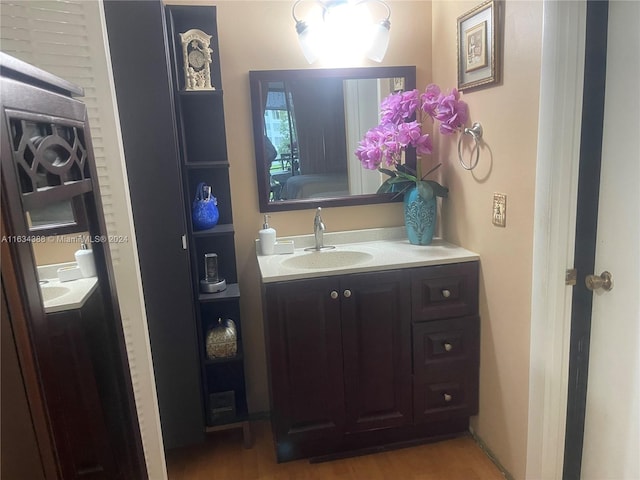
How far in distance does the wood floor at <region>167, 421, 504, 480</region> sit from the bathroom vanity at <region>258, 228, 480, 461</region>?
0.07 metres

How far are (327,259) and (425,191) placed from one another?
578 millimetres

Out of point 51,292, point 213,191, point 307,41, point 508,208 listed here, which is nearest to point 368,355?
point 508,208

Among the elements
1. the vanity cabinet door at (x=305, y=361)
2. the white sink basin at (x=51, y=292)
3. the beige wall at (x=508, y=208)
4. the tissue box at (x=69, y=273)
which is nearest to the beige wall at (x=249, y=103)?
the beige wall at (x=508, y=208)

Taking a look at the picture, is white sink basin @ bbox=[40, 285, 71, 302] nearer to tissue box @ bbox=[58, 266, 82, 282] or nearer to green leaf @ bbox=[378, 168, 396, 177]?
tissue box @ bbox=[58, 266, 82, 282]

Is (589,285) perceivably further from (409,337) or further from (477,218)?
(409,337)

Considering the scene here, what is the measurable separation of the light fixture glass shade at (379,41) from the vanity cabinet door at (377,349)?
104 centimetres

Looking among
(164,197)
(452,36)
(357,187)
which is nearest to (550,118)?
(452,36)

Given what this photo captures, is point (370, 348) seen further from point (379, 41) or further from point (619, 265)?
point (379, 41)

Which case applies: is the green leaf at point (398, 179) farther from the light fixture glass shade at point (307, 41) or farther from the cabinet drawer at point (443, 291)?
the light fixture glass shade at point (307, 41)

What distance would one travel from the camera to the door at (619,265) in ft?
4.17

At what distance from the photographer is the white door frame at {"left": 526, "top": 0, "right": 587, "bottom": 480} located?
4.49 feet

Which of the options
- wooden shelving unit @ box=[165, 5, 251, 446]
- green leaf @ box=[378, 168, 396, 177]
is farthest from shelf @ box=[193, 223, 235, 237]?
green leaf @ box=[378, 168, 396, 177]

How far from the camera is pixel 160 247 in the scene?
180 cm

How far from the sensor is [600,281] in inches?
56.0
